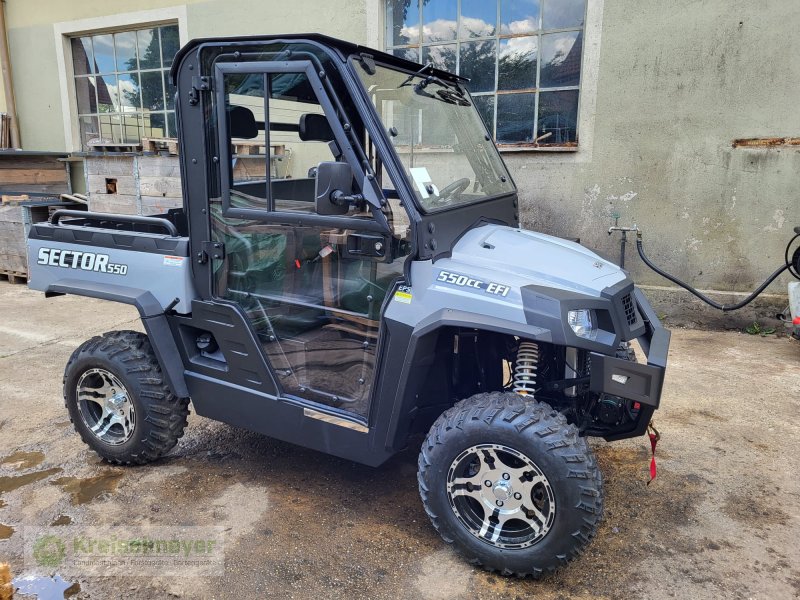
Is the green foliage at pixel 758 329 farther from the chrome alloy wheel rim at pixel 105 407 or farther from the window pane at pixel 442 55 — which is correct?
the chrome alloy wheel rim at pixel 105 407

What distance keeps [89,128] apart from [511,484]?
31.0 ft

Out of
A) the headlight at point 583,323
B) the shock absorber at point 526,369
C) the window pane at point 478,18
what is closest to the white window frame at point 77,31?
the window pane at point 478,18

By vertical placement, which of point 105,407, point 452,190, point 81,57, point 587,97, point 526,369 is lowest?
point 105,407

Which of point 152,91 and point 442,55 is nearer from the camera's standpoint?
point 442,55

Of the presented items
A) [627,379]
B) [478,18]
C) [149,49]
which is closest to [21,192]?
[149,49]

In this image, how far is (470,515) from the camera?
8.75 feet

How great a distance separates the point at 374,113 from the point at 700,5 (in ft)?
15.8

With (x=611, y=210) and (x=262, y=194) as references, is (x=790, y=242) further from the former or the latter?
(x=262, y=194)

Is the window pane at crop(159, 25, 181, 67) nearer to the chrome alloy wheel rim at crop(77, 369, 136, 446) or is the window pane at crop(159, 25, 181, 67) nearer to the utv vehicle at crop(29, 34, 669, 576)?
the utv vehicle at crop(29, 34, 669, 576)

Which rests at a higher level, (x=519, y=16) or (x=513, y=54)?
(x=519, y=16)

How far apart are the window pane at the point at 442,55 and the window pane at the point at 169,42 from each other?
371cm

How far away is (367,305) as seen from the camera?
2836 mm

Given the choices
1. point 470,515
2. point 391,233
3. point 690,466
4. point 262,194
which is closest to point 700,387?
point 690,466

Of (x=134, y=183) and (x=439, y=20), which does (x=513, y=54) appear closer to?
(x=439, y=20)
